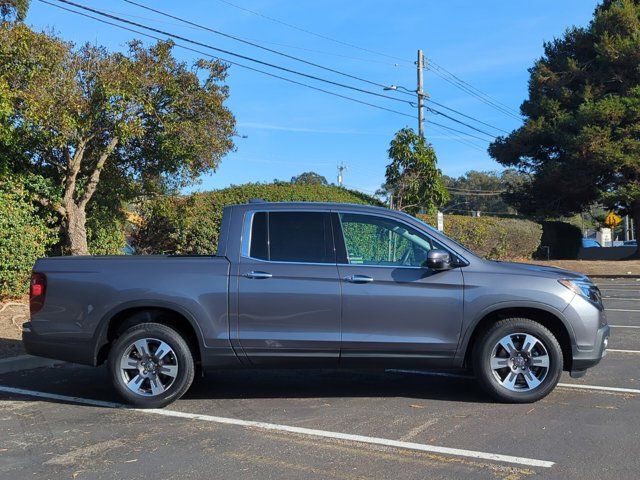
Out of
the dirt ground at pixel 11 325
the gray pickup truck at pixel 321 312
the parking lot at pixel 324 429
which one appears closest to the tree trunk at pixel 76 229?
the dirt ground at pixel 11 325

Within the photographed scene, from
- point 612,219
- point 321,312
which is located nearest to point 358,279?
point 321,312

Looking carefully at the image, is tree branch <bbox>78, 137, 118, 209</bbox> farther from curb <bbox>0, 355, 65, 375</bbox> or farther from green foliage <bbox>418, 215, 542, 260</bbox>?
green foliage <bbox>418, 215, 542, 260</bbox>

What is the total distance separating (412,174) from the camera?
21.2 meters

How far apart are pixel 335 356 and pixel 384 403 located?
0.73 m

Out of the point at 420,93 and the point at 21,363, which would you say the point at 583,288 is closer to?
the point at 21,363

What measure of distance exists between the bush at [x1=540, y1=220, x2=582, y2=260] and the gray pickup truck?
98.5 feet

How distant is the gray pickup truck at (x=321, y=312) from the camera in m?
5.48

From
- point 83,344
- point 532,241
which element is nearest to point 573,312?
point 83,344

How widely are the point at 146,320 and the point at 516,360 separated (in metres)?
3.46

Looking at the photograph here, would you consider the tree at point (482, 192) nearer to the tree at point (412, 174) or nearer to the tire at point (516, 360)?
the tree at point (412, 174)

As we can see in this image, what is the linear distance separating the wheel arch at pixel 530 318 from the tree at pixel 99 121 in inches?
287

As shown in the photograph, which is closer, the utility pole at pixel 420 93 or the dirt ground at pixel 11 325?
the dirt ground at pixel 11 325

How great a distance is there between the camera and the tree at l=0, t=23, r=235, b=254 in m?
9.72

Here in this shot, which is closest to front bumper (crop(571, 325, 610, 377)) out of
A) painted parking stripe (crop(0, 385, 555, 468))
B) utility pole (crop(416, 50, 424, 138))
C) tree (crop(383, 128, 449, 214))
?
painted parking stripe (crop(0, 385, 555, 468))
